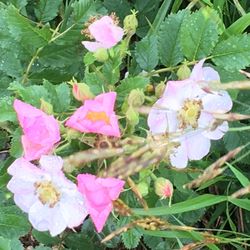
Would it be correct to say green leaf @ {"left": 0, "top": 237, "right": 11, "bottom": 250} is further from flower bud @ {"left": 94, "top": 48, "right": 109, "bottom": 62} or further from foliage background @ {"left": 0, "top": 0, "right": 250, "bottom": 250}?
flower bud @ {"left": 94, "top": 48, "right": 109, "bottom": 62}

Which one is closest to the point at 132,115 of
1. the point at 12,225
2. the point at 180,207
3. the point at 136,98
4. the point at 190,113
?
the point at 136,98

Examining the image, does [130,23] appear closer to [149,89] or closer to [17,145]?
[149,89]

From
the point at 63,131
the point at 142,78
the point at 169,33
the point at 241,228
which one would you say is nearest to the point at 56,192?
the point at 63,131

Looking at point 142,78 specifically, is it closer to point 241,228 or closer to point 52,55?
point 52,55

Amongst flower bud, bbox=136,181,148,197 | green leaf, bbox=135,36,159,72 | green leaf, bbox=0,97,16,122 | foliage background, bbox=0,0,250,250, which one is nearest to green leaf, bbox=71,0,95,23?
foliage background, bbox=0,0,250,250

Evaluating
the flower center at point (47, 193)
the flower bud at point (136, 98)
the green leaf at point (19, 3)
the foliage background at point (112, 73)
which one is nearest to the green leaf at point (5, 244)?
the foliage background at point (112, 73)

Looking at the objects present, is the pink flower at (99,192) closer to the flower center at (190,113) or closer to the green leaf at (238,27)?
the flower center at (190,113)
